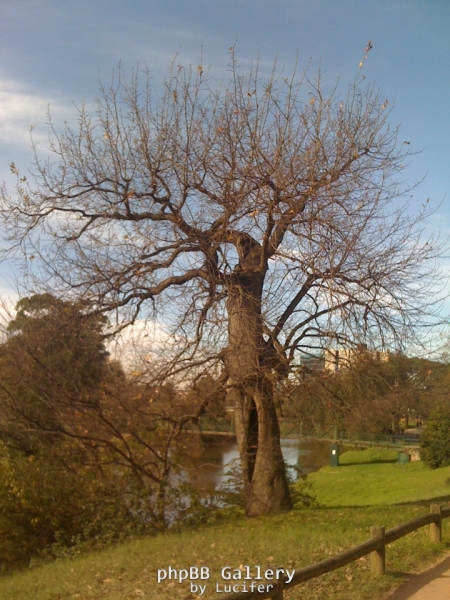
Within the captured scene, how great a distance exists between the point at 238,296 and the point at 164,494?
16.0 feet

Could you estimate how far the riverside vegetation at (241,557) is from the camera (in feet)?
24.7

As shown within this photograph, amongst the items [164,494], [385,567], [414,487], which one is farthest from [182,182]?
[414,487]

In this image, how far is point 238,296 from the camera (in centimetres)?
1170

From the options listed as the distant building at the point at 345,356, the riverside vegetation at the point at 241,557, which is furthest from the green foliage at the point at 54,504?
the distant building at the point at 345,356

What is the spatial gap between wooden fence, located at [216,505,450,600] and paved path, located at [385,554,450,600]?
39 centimetres

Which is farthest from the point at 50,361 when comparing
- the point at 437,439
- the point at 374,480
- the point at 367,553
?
the point at 437,439

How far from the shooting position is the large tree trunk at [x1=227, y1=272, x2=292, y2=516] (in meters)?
11.5

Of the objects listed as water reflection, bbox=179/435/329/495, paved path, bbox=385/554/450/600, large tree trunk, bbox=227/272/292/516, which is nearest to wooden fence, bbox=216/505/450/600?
paved path, bbox=385/554/450/600

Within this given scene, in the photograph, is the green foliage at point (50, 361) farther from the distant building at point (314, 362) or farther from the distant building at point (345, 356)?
the distant building at point (345, 356)

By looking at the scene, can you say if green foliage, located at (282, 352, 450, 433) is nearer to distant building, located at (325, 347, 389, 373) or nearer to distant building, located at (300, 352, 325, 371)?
distant building, located at (325, 347, 389, 373)

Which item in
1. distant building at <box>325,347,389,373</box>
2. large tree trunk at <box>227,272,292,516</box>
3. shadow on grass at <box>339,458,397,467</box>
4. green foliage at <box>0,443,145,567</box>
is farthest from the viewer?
shadow on grass at <box>339,458,397,467</box>

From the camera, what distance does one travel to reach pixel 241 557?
8.76 metres

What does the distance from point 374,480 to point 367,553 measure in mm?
28368

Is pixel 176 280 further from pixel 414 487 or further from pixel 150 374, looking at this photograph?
pixel 414 487
